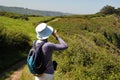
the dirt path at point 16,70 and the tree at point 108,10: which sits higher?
the dirt path at point 16,70

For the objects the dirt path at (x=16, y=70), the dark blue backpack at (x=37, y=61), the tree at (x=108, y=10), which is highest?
the dark blue backpack at (x=37, y=61)

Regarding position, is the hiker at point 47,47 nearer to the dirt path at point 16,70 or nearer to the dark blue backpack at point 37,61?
the dark blue backpack at point 37,61

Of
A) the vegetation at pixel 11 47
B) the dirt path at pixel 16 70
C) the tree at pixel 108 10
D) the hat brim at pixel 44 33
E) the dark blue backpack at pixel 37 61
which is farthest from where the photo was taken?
the tree at pixel 108 10

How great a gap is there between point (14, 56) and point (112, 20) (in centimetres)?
5449

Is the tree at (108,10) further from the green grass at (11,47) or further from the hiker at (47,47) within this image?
the hiker at (47,47)

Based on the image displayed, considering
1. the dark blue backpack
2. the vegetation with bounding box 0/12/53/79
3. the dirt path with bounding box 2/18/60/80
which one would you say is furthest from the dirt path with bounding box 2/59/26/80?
the dark blue backpack

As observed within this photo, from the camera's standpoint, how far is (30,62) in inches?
273

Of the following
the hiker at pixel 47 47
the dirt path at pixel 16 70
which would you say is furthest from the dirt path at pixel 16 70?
the hiker at pixel 47 47

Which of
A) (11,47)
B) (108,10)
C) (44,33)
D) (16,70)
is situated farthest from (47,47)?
(108,10)

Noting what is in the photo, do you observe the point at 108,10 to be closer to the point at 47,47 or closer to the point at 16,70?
the point at 16,70

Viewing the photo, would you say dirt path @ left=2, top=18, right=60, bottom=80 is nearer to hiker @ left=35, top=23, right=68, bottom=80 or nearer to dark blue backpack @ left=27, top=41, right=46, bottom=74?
hiker @ left=35, top=23, right=68, bottom=80

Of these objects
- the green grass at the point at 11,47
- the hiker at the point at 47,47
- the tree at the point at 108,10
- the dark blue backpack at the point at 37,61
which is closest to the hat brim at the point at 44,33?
the hiker at the point at 47,47

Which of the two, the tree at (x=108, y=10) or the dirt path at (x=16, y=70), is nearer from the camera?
the dirt path at (x=16, y=70)

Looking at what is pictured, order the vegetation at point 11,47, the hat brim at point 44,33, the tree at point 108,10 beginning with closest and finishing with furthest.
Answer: the hat brim at point 44,33 → the vegetation at point 11,47 → the tree at point 108,10
